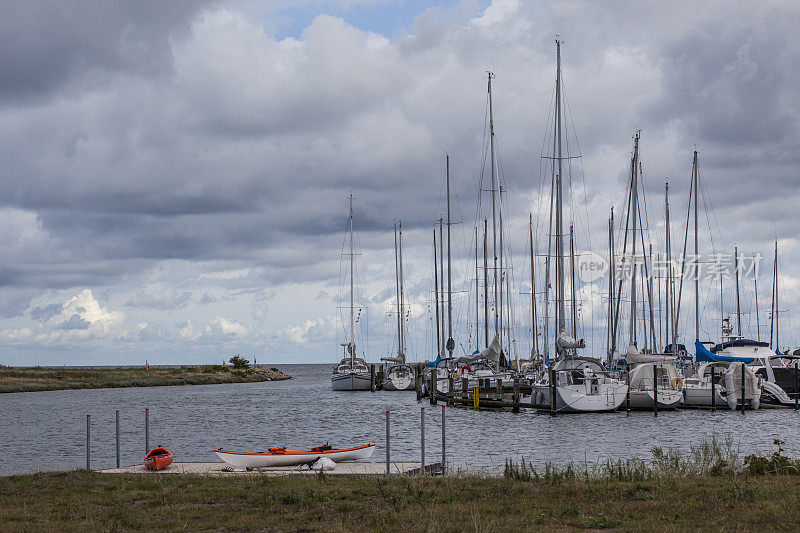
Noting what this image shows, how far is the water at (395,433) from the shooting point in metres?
36.1

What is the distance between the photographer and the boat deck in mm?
23375

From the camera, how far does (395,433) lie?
46625mm

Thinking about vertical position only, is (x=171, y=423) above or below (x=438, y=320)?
below

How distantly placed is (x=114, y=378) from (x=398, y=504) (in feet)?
419

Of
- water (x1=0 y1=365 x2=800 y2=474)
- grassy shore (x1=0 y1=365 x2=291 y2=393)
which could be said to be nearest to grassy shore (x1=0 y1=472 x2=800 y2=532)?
water (x1=0 y1=365 x2=800 y2=474)

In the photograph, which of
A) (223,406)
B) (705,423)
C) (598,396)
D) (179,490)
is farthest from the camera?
(223,406)

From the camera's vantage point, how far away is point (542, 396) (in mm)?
57250

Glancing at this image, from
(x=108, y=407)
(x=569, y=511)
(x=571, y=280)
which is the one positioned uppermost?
(x=571, y=280)

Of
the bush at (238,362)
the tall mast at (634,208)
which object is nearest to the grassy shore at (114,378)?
the bush at (238,362)

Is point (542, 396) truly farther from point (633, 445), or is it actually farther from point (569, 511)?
point (569, 511)

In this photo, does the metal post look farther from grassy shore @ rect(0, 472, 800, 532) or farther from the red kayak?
the red kayak

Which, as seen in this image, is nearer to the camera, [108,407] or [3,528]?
[3,528]

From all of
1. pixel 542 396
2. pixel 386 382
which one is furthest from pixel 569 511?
pixel 386 382

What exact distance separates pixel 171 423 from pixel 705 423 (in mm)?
35247
